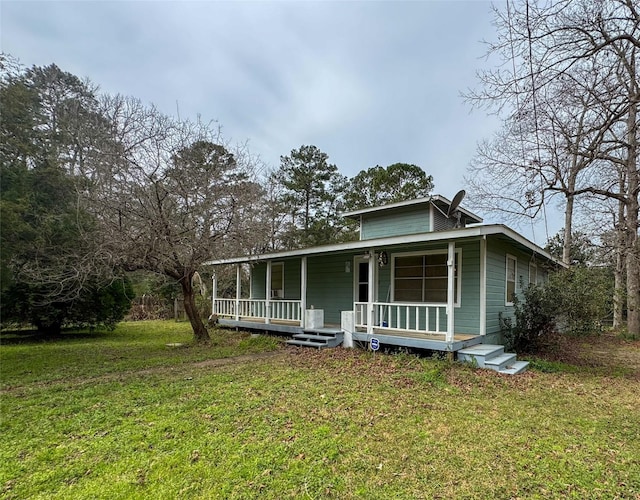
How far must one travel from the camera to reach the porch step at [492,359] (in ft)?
19.9

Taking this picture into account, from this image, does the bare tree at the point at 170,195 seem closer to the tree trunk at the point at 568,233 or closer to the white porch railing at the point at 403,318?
the white porch railing at the point at 403,318

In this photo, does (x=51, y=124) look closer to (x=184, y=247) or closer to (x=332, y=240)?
(x=184, y=247)

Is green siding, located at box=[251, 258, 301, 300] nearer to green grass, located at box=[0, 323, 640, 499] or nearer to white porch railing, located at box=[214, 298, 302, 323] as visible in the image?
white porch railing, located at box=[214, 298, 302, 323]

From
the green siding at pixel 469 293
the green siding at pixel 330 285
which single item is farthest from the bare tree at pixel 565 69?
the green siding at pixel 330 285

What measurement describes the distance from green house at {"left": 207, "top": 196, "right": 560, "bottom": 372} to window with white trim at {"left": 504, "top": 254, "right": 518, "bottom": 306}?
0.03m

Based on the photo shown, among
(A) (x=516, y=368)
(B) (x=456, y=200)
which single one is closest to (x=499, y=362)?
(A) (x=516, y=368)

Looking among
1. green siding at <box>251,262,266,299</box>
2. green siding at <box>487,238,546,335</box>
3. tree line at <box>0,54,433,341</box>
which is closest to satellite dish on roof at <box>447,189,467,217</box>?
green siding at <box>487,238,546,335</box>

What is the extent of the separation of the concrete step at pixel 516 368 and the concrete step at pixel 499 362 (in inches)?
2.2

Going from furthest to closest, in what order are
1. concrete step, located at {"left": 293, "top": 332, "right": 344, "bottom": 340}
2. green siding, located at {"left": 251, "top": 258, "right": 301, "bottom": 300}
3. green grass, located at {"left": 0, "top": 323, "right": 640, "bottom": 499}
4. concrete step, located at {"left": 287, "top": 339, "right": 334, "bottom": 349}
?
green siding, located at {"left": 251, "top": 258, "right": 301, "bottom": 300}, concrete step, located at {"left": 293, "top": 332, "right": 344, "bottom": 340}, concrete step, located at {"left": 287, "top": 339, "right": 334, "bottom": 349}, green grass, located at {"left": 0, "top": 323, "right": 640, "bottom": 499}

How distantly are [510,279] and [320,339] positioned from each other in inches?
199

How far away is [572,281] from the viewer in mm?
7523

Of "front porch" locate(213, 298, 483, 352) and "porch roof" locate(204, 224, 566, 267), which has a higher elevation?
"porch roof" locate(204, 224, 566, 267)

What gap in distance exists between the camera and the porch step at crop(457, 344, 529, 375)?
606 cm

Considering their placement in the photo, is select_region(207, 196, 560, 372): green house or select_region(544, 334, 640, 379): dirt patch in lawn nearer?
select_region(207, 196, 560, 372): green house
